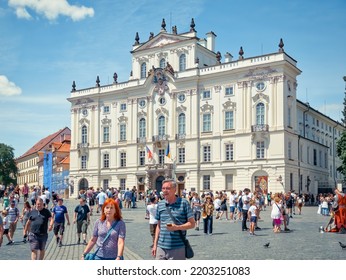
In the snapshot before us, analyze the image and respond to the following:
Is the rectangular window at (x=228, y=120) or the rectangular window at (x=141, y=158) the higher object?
the rectangular window at (x=228, y=120)

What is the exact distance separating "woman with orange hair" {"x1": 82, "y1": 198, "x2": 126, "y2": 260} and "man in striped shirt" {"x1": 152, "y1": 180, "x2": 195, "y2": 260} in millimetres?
532

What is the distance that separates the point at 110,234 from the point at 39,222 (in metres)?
3.95

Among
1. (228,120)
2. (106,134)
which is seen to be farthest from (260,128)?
(106,134)

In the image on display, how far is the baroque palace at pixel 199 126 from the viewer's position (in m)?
46.2

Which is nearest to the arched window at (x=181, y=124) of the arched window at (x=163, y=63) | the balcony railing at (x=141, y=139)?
the balcony railing at (x=141, y=139)

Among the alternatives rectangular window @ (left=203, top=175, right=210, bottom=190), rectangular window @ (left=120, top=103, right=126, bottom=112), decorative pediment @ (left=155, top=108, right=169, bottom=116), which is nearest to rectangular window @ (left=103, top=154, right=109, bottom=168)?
rectangular window @ (left=120, top=103, right=126, bottom=112)

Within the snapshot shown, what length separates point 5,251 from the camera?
13.9 meters

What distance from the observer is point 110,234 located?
22.8ft

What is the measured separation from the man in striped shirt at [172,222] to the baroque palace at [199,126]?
121ft

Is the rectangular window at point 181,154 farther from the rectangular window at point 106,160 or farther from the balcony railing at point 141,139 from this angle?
the rectangular window at point 106,160

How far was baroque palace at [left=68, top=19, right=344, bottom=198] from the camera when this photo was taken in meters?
46.2
